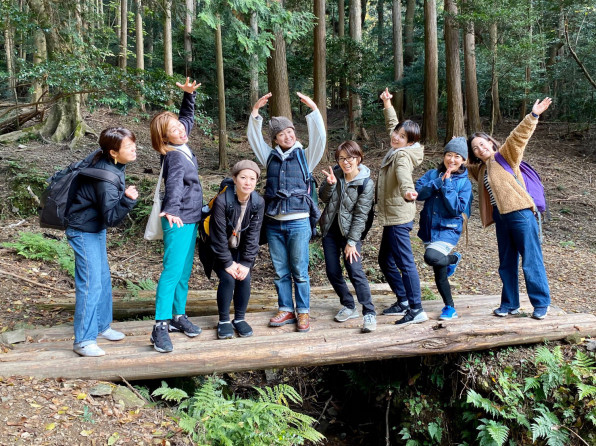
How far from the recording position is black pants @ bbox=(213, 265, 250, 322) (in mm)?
4586

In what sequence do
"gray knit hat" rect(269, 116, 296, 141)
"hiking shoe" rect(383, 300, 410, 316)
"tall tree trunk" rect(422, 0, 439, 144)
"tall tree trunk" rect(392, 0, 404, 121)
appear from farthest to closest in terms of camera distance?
1. "tall tree trunk" rect(392, 0, 404, 121)
2. "tall tree trunk" rect(422, 0, 439, 144)
3. "hiking shoe" rect(383, 300, 410, 316)
4. "gray knit hat" rect(269, 116, 296, 141)

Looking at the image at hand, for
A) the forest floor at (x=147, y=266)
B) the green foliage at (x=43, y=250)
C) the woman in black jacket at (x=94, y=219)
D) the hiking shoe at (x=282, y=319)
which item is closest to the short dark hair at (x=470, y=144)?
the forest floor at (x=147, y=266)

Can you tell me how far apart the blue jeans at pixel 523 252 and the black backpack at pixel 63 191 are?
12.9 feet

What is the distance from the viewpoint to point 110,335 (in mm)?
4727

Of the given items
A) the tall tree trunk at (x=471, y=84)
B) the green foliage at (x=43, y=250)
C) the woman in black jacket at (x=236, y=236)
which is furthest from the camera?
the tall tree trunk at (x=471, y=84)

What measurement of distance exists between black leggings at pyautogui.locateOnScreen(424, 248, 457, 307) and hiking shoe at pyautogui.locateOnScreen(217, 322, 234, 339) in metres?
2.16

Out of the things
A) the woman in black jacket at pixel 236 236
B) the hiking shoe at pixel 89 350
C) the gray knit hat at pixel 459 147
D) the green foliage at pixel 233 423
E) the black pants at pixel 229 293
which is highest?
the gray knit hat at pixel 459 147

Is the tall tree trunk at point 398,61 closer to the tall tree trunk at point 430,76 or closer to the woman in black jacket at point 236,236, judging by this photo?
the tall tree trunk at point 430,76

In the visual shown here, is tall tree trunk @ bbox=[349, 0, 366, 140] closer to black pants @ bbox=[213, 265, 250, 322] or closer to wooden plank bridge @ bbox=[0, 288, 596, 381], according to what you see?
wooden plank bridge @ bbox=[0, 288, 596, 381]

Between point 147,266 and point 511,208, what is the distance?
6.17 metres

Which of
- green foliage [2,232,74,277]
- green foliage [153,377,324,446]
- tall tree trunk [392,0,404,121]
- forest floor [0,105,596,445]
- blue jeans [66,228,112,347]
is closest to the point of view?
forest floor [0,105,596,445]

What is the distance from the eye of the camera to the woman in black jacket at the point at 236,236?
4.39 meters

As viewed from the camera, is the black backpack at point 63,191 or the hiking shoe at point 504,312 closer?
the black backpack at point 63,191

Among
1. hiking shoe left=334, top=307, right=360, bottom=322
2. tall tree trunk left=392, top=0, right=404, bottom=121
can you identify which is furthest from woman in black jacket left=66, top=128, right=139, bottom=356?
tall tree trunk left=392, top=0, right=404, bottom=121
